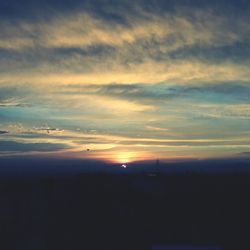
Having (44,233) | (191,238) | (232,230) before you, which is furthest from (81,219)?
(232,230)

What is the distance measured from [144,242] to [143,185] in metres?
26.8

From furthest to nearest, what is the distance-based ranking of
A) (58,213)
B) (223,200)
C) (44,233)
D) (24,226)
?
1. (223,200)
2. (58,213)
3. (24,226)
4. (44,233)

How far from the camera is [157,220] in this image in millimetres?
30969

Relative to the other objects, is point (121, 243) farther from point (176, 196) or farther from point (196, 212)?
point (176, 196)

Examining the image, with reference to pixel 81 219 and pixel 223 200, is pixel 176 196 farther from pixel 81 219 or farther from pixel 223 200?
pixel 81 219

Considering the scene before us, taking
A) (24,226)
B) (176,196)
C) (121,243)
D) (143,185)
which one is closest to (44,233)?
(24,226)

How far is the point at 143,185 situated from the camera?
52.0m

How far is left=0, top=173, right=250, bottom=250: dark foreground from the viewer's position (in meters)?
24.9

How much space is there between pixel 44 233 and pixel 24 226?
3.38 m

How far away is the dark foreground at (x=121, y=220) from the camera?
24.9 metres

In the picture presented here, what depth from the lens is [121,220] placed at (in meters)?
31.4

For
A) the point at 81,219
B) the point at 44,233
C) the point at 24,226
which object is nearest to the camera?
the point at 44,233

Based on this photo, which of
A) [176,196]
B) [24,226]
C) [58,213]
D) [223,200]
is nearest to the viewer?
[24,226]

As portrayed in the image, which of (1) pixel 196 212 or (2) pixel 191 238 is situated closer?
(2) pixel 191 238
